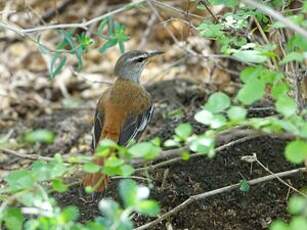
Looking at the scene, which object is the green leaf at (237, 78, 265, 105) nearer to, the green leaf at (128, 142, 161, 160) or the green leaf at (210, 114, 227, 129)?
the green leaf at (210, 114, 227, 129)

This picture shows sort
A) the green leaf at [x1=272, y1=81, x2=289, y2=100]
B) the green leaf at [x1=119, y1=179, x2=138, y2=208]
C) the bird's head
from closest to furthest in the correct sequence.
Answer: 1. the green leaf at [x1=119, y1=179, x2=138, y2=208]
2. the green leaf at [x1=272, y1=81, x2=289, y2=100]
3. the bird's head

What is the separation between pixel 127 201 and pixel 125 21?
6613mm

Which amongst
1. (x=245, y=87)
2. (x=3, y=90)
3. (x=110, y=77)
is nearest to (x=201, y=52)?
(x=110, y=77)

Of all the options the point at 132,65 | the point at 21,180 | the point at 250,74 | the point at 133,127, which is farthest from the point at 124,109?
the point at 250,74

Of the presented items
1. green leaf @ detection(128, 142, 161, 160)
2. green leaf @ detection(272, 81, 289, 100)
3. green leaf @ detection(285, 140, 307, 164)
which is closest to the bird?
green leaf @ detection(272, 81, 289, 100)

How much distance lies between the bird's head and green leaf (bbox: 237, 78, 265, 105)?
11.1 ft

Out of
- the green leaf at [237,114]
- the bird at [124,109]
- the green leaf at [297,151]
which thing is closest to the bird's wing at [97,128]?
the bird at [124,109]

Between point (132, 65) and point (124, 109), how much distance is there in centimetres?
81

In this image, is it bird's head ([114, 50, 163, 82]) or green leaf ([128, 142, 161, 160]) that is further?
bird's head ([114, 50, 163, 82])

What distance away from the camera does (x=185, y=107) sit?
7.03m

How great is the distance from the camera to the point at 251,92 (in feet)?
10.5

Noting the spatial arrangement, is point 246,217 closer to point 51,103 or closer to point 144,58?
point 144,58

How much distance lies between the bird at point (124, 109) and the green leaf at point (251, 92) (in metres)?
2.40

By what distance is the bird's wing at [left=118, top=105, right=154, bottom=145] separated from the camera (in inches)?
222
